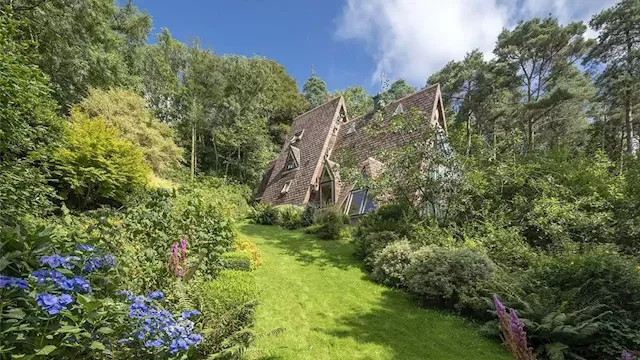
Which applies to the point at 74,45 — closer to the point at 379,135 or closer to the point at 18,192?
the point at 18,192

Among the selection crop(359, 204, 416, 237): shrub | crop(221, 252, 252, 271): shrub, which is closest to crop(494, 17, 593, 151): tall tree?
crop(359, 204, 416, 237): shrub

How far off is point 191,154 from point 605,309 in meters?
28.4

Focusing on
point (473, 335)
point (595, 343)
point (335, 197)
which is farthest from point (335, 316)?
point (335, 197)

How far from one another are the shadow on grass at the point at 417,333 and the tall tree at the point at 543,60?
20.0 metres

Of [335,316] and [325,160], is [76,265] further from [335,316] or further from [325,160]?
[325,160]

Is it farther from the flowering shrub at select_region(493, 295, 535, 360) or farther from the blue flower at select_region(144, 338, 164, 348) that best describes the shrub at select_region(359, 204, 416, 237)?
the flowering shrub at select_region(493, 295, 535, 360)

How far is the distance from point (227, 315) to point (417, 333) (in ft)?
12.3

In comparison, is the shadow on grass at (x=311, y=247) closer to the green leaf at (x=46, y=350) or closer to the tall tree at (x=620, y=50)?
the green leaf at (x=46, y=350)

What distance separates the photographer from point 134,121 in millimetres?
18469

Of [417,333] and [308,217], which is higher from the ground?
[308,217]

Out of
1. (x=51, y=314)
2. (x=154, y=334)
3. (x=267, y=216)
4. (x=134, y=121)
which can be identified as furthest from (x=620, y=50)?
(x=134, y=121)

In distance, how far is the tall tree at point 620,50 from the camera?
19531mm

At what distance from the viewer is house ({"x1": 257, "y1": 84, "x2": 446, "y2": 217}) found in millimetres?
18297

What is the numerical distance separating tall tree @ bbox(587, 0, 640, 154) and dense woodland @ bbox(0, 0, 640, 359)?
0.34 feet
